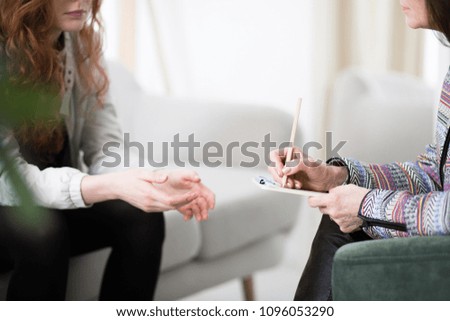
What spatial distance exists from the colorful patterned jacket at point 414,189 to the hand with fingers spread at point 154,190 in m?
0.26

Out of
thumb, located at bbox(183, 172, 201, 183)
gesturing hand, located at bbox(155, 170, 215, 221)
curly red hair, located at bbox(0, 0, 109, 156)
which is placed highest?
curly red hair, located at bbox(0, 0, 109, 156)

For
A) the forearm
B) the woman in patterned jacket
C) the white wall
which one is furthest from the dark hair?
the white wall

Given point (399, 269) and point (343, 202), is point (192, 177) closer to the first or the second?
point (343, 202)

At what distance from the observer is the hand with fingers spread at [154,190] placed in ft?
4.06

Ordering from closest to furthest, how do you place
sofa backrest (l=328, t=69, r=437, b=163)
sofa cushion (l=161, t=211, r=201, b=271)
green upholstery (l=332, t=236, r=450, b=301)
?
green upholstery (l=332, t=236, r=450, b=301) < sofa cushion (l=161, t=211, r=201, b=271) < sofa backrest (l=328, t=69, r=437, b=163)

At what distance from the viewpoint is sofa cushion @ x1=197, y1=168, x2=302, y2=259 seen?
1795mm

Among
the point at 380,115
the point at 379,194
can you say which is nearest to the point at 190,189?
the point at 379,194

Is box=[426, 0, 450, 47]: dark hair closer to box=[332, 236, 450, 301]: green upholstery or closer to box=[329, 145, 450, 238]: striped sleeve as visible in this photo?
box=[329, 145, 450, 238]: striped sleeve

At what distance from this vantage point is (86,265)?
1482 millimetres

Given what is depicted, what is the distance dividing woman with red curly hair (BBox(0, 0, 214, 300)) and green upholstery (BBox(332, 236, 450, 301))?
372mm

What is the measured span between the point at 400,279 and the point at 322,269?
0.23 m

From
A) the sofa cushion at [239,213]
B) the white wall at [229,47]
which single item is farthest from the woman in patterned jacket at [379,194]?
the white wall at [229,47]

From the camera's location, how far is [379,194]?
1.06 metres

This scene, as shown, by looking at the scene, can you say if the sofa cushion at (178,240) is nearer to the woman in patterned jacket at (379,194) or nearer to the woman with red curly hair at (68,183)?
the woman with red curly hair at (68,183)
